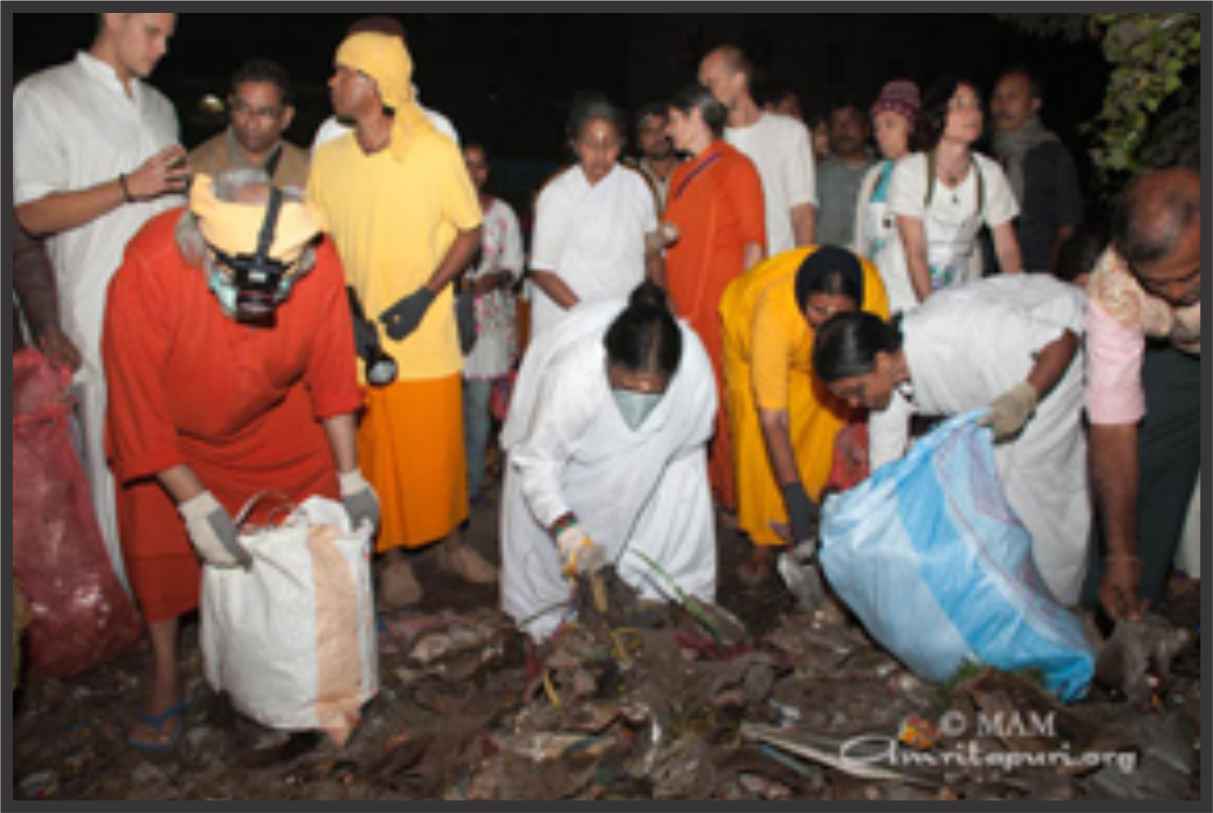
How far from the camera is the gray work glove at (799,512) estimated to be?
3127 mm

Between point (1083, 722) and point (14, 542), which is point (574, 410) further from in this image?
point (14, 542)

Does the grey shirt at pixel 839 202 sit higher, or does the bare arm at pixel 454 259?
the grey shirt at pixel 839 202

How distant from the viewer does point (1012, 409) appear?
2.81 m

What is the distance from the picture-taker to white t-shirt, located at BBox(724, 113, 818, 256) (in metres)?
4.38

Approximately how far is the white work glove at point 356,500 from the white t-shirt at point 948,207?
2.34 meters

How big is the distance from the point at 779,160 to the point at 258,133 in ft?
7.18

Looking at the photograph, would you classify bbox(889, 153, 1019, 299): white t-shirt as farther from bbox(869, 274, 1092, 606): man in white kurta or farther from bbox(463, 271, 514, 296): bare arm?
bbox(463, 271, 514, 296): bare arm

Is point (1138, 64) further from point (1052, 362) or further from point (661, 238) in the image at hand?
point (661, 238)

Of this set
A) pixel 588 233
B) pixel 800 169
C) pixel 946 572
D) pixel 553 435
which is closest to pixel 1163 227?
pixel 946 572

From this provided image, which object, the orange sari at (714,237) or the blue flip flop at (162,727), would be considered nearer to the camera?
the blue flip flop at (162,727)

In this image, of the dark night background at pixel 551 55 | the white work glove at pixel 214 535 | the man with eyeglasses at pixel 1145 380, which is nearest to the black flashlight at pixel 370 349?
the white work glove at pixel 214 535

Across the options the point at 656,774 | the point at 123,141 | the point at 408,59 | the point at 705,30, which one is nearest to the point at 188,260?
the point at 123,141

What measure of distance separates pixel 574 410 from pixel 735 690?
2.93 ft

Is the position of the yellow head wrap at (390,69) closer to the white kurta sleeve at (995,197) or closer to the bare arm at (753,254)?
the bare arm at (753,254)
